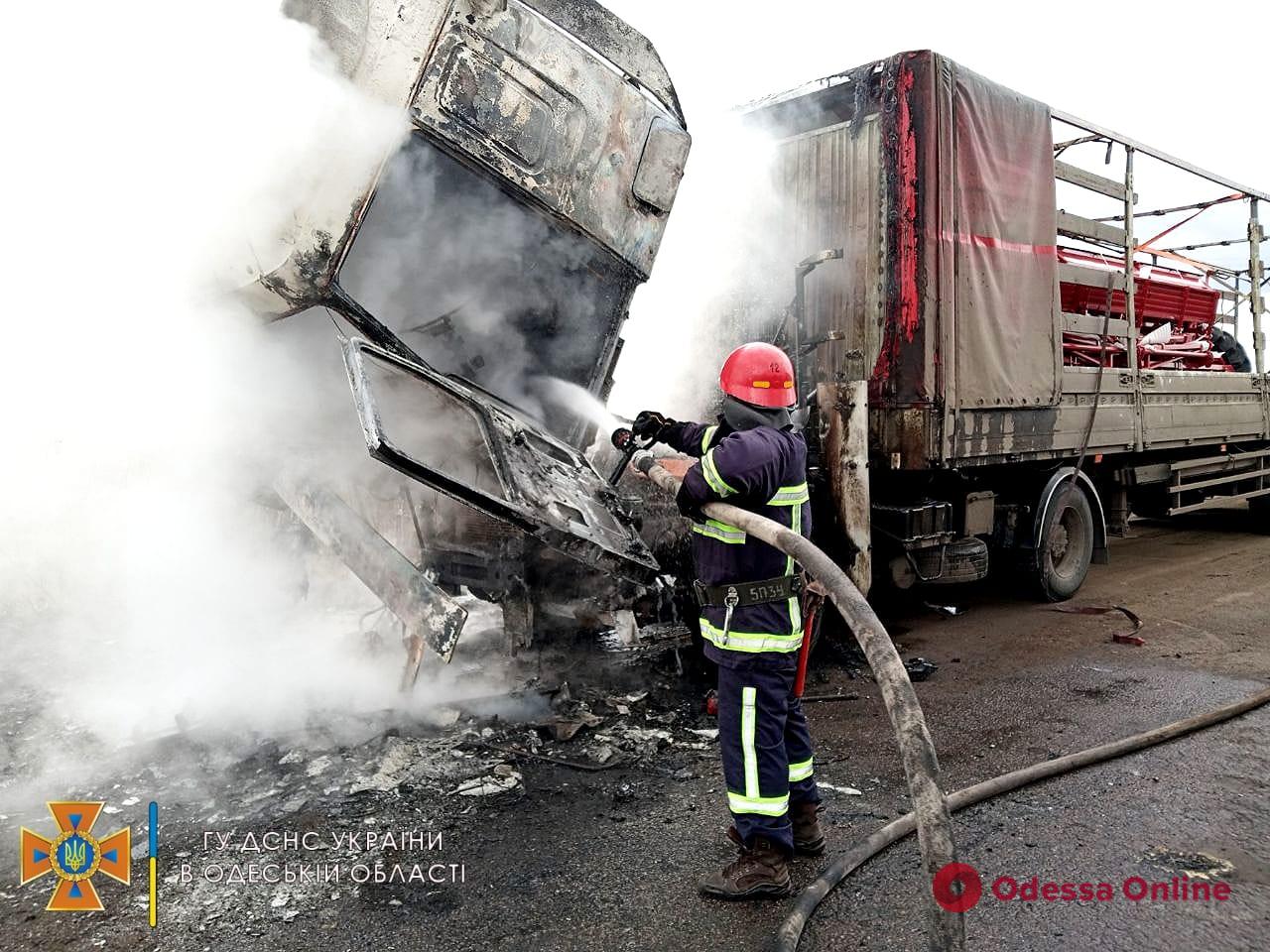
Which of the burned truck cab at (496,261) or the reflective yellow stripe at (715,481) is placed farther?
the burned truck cab at (496,261)

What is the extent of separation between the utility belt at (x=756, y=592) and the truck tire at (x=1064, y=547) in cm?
402

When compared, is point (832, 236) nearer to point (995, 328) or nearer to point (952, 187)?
point (952, 187)

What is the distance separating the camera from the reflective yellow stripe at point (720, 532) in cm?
274

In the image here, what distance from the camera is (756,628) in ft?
8.84

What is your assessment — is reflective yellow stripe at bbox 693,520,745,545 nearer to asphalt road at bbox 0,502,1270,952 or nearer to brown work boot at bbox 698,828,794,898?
brown work boot at bbox 698,828,794,898

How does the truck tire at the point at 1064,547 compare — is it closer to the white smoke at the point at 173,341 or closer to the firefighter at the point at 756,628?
the firefighter at the point at 756,628

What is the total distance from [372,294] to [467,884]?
8.25 feet

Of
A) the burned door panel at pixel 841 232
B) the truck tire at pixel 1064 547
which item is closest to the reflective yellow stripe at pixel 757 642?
the burned door panel at pixel 841 232

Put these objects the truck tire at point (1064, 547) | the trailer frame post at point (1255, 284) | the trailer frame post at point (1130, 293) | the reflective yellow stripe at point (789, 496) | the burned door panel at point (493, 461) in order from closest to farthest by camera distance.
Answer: the reflective yellow stripe at point (789, 496)
the burned door panel at point (493, 461)
the truck tire at point (1064, 547)
the trailer frame post at point (1130, 293)
the trailer frame post at point (1255, 284)

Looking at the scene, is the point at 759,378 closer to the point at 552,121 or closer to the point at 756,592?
the point at 756,592

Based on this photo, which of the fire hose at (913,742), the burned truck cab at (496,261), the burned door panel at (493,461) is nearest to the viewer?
the fire hose at (913,742)

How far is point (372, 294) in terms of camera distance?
12.9 ft

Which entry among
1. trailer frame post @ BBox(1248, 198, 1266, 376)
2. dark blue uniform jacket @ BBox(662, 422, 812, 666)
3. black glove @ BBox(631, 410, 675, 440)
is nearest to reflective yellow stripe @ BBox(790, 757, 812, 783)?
dark blue uniform jacket @ BBox(662, 422, 812, 666)

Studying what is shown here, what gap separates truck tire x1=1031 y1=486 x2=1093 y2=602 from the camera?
6117 mm
